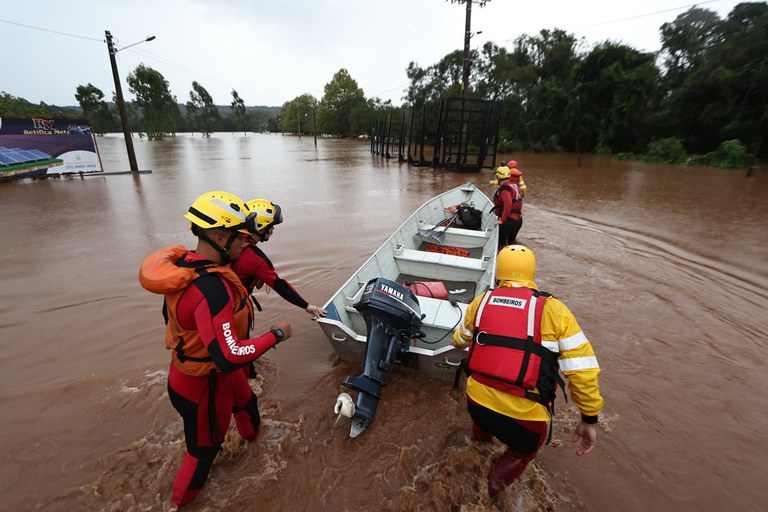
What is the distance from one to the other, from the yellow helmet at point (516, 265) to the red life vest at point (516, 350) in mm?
106

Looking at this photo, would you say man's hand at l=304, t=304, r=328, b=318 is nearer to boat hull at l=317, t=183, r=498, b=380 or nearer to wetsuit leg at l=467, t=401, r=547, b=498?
boat hull at l=317, t=183, r=498, b=380

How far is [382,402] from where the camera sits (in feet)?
10.6

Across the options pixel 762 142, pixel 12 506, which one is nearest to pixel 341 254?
pixel 12 506

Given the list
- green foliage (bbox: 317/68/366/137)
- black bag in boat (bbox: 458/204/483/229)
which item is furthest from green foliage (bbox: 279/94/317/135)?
black bag in boat (bbox: 458/204/483/229)

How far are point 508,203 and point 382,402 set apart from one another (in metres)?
4.18

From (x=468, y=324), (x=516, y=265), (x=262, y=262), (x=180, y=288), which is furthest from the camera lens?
(x=262, y=262)

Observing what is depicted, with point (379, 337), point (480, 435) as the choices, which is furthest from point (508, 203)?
point (480, 435)

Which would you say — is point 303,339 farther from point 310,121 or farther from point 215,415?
point 310,121

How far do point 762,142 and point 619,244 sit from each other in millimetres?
16193

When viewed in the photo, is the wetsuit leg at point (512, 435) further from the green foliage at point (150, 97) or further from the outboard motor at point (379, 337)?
the green foliage at point (150, 97)

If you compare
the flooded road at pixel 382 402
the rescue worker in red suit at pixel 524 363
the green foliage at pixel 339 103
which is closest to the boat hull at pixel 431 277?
the flooded road at pixel 382 402

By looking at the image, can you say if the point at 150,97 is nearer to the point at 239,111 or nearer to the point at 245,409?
the point at 239,111

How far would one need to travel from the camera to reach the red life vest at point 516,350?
178 cm

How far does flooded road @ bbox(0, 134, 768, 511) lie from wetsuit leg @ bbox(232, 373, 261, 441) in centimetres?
15
